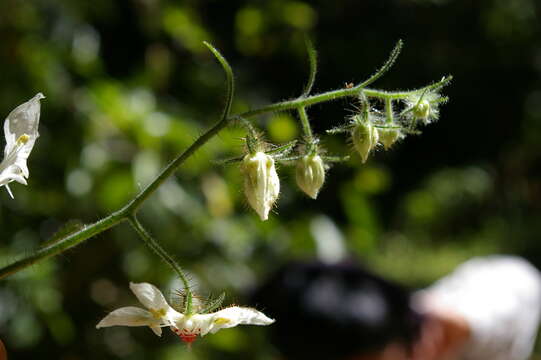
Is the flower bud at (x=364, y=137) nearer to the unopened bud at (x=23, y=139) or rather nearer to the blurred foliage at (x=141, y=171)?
the unopened bud at (x=23, y=139)

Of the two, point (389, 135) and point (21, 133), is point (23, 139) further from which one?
point (389, 135)

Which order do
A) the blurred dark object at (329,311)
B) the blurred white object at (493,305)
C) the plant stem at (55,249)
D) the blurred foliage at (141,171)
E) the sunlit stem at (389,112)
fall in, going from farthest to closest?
the blurred white object at (493,305), the blurred dark object at (329,311), the blurred foliage at (141,171), the sunlit stem at (389,112), the plant stem at (55,249)

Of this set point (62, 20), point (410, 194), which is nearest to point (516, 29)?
point (410, 194)

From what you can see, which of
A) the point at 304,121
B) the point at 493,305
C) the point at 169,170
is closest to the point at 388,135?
the point at 304,121

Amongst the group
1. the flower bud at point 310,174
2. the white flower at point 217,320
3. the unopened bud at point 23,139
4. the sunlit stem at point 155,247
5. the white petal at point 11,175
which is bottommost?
the white flower at point 217,320

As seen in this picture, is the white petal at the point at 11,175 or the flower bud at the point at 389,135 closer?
the white petal at the point at 11,175

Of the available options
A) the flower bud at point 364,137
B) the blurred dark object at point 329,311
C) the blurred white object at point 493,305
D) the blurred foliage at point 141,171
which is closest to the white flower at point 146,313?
the flower bud at point 364,137

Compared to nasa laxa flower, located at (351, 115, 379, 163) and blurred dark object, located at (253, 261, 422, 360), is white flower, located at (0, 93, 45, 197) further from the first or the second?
blurred dark object, located at (253, 261, 422, 360)

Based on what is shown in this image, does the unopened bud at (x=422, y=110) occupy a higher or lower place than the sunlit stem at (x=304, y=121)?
higher
